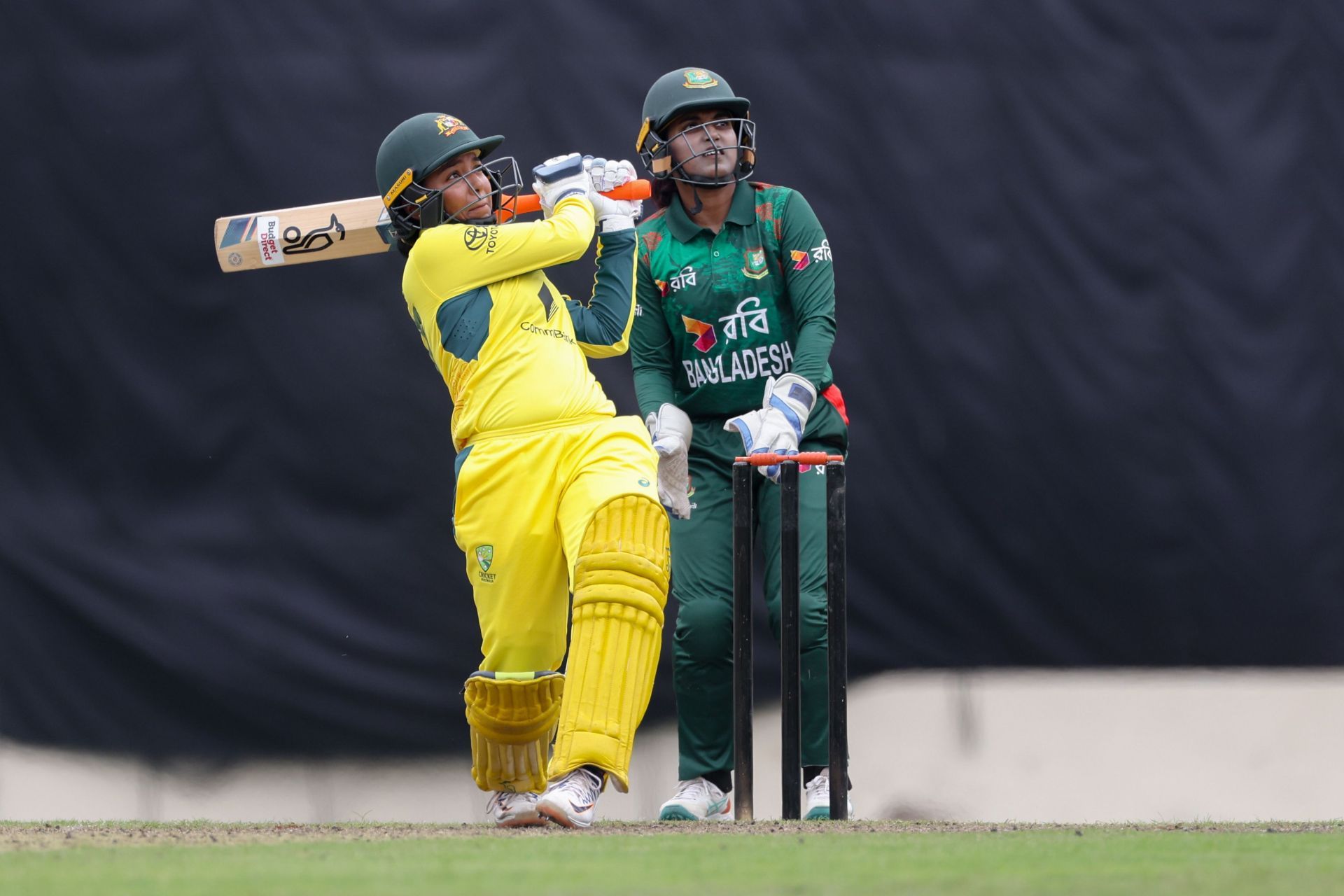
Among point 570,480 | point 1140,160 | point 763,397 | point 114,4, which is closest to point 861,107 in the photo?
point 1140,160

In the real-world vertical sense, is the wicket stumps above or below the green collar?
below

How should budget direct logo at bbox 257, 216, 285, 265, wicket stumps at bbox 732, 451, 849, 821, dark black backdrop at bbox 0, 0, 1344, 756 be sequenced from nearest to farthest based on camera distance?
wicket stumps at bbox 732, 451, 849, 821, budget direct logo at bbox 257, 216, 285, 265, dark black backdrop at bbox 0, 0, 1344, 756

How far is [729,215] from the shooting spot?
3.53m

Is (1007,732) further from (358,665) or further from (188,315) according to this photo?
(188,315)

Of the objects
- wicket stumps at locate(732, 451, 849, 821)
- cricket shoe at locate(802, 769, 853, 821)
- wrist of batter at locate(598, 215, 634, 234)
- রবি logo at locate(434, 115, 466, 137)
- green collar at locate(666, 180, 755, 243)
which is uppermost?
রবি logo at locate(434, 115, 466, 137)

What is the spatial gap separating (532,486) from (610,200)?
651 mm

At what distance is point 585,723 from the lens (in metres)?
2.82

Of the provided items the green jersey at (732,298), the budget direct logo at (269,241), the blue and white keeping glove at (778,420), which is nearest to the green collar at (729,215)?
the green jersey at (732,298)

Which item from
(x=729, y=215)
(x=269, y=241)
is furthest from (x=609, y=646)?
(x=269, y=241)

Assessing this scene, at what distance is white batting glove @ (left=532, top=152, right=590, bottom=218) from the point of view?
126 inches

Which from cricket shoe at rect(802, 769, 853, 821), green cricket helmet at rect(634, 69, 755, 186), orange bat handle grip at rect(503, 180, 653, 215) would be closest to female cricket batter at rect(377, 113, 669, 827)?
orange bat handle grip at rect(503, 180, 653, 215)

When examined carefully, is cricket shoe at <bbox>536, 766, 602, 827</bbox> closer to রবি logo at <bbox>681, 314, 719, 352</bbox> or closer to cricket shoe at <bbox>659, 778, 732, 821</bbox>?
cricket shoe at <bbox>659, 778, 732, 821</bbox>

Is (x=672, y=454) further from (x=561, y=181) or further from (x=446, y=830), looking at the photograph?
(x=446, y=830)

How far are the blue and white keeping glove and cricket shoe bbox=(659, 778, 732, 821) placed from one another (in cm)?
71
